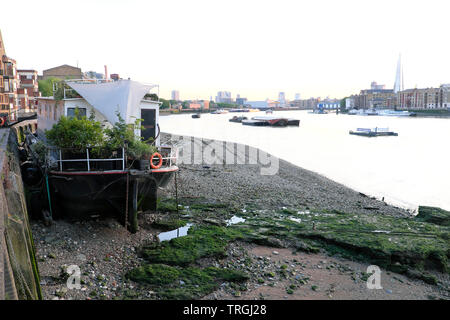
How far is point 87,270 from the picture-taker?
29.8ft

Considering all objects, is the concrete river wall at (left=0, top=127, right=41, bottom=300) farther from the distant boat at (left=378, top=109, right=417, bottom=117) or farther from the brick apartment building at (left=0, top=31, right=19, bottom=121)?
the distant boat at (left=378, top=109, right=417, bottom=117)

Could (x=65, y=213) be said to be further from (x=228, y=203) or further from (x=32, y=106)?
(x=32, y=106)

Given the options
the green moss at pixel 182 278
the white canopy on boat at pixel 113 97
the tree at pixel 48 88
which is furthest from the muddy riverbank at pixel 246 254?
the tree at pixel 48 88

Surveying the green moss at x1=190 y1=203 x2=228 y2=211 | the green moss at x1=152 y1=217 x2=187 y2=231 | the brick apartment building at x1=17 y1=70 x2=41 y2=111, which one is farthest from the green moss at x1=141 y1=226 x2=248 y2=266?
the brick apartment building at x1=17 y1=70 x2=41 y2=111

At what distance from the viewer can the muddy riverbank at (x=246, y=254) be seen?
352 inches

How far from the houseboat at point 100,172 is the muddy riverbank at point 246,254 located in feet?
2.08

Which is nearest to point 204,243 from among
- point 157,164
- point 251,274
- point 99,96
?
point 251,274

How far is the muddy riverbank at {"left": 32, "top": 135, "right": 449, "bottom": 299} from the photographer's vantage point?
8930mm

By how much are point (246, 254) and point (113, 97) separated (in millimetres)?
7151

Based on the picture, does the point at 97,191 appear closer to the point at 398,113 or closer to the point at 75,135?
the point at 75,135

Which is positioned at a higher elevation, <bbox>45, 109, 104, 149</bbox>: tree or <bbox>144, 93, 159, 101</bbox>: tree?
<bbox>144, 93, 159, 101</bbox>: tree

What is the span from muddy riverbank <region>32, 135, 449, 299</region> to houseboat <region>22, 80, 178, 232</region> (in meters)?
0.63

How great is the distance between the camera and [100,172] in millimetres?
11758

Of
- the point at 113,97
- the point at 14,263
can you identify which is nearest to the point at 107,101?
the point at 113,97
